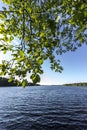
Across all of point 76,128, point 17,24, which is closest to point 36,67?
point 17,24

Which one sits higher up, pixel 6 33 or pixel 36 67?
pixel 6 33

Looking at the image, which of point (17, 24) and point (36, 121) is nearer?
point (17, 24)

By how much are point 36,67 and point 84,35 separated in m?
3.65

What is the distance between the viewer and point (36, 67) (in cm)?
934

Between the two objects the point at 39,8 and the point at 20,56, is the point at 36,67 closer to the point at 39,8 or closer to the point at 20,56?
the point at 20,56

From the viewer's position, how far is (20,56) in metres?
9.43

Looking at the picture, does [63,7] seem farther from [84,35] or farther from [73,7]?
[84,35]

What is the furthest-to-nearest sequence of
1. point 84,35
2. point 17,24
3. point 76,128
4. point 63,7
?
1. point 76,128
2. point 84,35
3. point 17,24
4. point 63,7

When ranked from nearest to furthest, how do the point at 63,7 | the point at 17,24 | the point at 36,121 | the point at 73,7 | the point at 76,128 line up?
the point at 73,7 → the point at 63,7 → the point at 17,24 → the point at 76,128 → the point at 36,121

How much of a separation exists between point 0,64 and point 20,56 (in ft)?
3.47

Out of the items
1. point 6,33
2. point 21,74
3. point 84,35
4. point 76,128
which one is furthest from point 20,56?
point 76,128

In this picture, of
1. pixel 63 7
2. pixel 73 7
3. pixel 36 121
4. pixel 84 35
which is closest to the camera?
pixel 73 7

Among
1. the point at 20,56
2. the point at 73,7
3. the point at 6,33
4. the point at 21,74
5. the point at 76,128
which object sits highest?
the point at 73,7

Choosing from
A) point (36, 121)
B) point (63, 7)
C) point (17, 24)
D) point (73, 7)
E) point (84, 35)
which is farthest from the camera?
point (36, 121)
